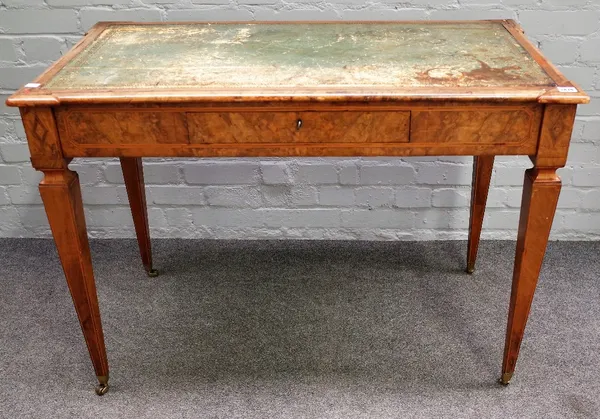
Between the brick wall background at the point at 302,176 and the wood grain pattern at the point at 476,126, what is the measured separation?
2.63 feet

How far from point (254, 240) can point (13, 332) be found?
2.87 ft

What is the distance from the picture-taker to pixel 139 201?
7.25ft

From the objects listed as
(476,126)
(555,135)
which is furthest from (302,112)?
(555,135)

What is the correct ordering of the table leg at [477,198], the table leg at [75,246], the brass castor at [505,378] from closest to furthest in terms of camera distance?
1. the table leg at [75,246]
2. the brass castor at [505,378]
3. the table leg at [477,198]

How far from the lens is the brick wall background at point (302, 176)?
7.09ft

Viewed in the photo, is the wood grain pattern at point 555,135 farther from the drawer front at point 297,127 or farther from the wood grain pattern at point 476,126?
the drawer front at point 297,127

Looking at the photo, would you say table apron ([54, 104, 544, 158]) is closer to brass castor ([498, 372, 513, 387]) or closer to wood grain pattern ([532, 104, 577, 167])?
wood grain pattern ([532, 104, 577, 167])

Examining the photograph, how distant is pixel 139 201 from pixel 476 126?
117 centimetres

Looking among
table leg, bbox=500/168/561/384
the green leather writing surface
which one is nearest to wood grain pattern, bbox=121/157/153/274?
the green leather writing surface

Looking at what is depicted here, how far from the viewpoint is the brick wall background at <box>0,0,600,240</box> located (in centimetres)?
Result: 216

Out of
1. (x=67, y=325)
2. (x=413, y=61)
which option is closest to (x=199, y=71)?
(x=413, y=61)

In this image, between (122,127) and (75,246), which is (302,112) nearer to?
(122,127)

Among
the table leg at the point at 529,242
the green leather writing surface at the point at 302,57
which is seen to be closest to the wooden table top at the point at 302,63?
the green leather writing surface at the point at 302,57

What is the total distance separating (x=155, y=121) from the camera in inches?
59.3
